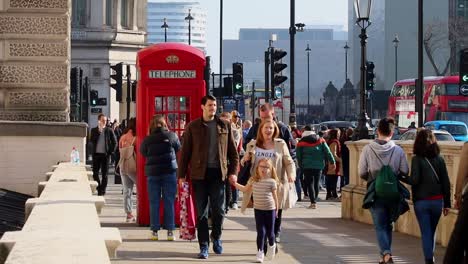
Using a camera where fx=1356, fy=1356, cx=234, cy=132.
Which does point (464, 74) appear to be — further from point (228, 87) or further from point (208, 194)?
point (208, 194)

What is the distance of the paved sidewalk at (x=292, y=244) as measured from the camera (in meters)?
15.5

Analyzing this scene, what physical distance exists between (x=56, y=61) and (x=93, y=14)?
71.0 m

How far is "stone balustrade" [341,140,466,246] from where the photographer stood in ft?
55.7

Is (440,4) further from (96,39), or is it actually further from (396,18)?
(96,39)

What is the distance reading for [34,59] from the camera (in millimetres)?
22391

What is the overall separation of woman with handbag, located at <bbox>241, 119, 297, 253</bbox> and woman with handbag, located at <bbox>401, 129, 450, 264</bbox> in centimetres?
160

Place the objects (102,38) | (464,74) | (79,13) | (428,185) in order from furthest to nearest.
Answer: (79,13), (102,38), (464,74), (428,185)

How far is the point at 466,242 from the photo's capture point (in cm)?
1074

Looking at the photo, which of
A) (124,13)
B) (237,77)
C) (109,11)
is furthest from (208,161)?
(124,13)

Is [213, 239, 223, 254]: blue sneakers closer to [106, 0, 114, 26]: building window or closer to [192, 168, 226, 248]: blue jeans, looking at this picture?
[192, 168, 226, 248]: blue jeans

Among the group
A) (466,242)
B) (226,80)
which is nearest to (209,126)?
(466,242)

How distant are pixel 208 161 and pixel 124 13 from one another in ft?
266

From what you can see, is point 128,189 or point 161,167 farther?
point 128,189

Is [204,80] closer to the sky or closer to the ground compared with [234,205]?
closer to the sky
